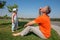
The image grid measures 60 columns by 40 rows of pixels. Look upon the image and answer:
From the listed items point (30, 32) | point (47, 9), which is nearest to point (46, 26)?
point (47, 9)

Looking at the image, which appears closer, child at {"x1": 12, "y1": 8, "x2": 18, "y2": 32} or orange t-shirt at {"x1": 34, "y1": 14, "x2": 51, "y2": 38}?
orange t-shirt at {"x1": 34, "y1": 14, "x2": 51, "y2": 38}

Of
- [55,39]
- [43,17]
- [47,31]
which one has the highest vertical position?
[43,17]

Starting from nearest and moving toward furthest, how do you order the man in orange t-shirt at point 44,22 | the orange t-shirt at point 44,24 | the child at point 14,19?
the man in orange t-shirt at point 44,22
the orange t-shirt at point 44,24
the child at point 14,19

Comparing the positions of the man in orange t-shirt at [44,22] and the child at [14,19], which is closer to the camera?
the man in orange t-shirt at [44,22]

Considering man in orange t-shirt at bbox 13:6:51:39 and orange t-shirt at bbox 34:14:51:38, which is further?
orange t-shirt at bbox 34:14:51:38

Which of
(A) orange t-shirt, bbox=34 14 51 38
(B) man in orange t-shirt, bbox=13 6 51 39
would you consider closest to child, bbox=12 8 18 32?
(B) man in orange t-shirt, bbox=13 6 51 39

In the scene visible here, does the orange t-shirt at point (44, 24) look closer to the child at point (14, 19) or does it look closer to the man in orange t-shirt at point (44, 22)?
the man in orange t-shirt at point (44, 22)

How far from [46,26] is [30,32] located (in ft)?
5.86

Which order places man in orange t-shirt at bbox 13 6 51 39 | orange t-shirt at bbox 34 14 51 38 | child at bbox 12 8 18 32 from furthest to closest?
child at bbox 12 8 18 32 < orange t-shirt at bbox 34 14 51 38 < man in orange t-shirt at bbox 13 6 51 39

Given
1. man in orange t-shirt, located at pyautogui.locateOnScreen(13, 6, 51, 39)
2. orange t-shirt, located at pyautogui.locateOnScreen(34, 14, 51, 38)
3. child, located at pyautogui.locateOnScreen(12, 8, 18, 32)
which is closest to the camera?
man in orange t-shirt, located at pyautogui.locateOnScreen(13, 6, 51, 39)

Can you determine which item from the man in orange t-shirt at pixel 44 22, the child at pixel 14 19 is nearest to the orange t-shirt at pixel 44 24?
the man in orange t-shirt at pixel 44 22

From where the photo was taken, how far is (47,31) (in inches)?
308

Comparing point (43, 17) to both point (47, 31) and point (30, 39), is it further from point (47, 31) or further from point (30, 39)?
point (30, 39)

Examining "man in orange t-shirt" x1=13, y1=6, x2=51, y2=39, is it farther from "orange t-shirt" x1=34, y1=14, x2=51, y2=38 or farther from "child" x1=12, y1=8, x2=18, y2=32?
"child" x1=12, y1=8, x2=18, y2=32
